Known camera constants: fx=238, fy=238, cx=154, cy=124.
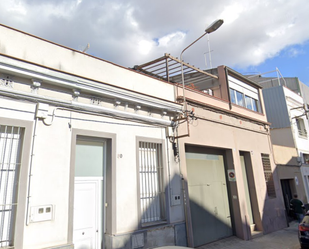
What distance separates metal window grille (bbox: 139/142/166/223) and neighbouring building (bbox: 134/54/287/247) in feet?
2.99

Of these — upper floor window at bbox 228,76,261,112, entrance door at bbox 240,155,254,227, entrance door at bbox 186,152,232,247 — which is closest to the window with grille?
entrance door at bbox 240,155,254,227

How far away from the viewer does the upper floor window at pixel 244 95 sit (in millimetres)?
12547

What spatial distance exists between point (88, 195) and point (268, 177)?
10.4 m

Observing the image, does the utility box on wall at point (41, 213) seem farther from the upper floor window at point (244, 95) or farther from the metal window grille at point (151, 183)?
the upper floor window at point (244, 95)

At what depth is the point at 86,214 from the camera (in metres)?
6.14

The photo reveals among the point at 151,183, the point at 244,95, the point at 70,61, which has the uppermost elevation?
the point at 244,95

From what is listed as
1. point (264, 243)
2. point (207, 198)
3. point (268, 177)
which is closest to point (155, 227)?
point (207, 198)

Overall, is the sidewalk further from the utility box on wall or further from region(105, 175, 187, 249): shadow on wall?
the utility box on wall


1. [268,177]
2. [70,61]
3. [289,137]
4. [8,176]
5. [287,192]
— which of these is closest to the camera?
[8,176]

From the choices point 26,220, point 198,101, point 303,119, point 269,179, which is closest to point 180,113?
point 198,101

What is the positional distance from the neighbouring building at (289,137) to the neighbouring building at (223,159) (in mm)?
1949

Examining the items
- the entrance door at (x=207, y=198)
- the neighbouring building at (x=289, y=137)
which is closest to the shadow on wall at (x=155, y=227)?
the entrance door at (x=207, y=198)

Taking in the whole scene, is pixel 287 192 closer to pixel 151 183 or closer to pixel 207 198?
pixel 207 198

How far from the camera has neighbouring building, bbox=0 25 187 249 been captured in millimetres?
5039
